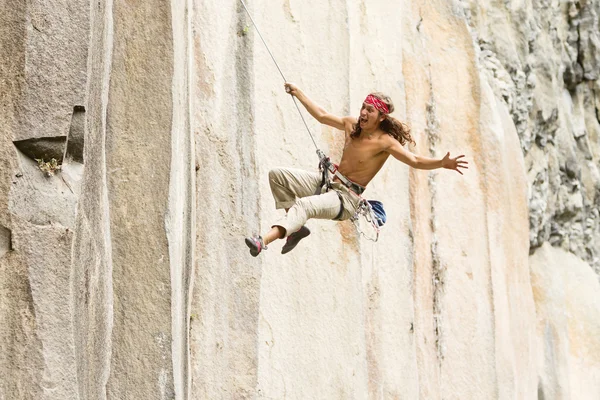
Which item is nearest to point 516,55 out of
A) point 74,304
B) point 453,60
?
point 453,60

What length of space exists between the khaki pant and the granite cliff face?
0.60 meters

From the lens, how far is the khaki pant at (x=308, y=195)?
801cm

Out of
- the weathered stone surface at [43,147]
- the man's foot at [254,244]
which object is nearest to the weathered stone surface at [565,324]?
the man's foot at [254,244]

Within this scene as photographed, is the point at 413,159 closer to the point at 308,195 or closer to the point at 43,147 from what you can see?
the point at 308,195

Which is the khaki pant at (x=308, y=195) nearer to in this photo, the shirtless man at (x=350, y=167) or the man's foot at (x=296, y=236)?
the shirtless man at (x=350, y=167)

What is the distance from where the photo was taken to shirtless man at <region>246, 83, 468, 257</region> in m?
8.09

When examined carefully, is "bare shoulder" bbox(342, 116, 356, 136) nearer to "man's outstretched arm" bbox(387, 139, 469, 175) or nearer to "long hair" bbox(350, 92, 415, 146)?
"long hair" bbox(350, 92, 415, 146)

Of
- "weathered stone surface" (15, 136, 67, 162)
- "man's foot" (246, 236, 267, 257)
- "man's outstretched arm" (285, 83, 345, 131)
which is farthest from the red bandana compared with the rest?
"weathered stone surface" (15, 136, 67, 162)

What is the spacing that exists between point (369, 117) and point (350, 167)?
0.39 m

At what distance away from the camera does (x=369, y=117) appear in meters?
8.20

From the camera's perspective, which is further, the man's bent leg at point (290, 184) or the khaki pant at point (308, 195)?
the man's bent leg at point (290, 184)

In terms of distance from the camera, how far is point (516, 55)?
46.4 ft

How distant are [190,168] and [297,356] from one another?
2.15 m

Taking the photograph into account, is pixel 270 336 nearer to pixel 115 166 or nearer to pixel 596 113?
pixel 115 166
